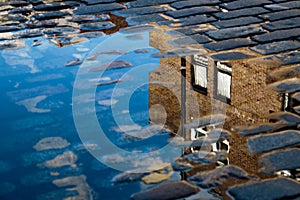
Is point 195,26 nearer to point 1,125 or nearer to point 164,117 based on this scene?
point 164,117

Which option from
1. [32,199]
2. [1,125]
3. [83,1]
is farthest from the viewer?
[83,1]

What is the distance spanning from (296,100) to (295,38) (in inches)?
65.8

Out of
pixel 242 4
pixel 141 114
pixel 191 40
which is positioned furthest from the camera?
pixel 242 4

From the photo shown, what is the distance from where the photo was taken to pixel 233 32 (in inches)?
260

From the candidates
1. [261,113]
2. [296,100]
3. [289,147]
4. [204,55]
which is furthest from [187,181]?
[204,55]

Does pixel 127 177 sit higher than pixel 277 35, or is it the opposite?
pixel 277 35

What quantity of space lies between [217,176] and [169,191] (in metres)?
0.36

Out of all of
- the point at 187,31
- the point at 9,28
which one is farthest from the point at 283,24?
the point at 9,28

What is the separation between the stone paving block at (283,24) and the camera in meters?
6.73

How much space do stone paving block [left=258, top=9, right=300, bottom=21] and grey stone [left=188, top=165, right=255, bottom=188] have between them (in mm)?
3624

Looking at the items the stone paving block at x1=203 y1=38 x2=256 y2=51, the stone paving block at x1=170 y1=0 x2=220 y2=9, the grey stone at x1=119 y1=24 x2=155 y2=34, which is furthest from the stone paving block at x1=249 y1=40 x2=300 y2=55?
the stone paving block at x1=170 y1=0 x2=220 y2=9

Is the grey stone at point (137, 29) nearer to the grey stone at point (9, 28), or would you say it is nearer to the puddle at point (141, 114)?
the puddle at point (141, 114)

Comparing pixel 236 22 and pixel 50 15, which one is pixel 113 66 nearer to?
pixel 236 22

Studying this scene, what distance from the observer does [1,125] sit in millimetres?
4570
